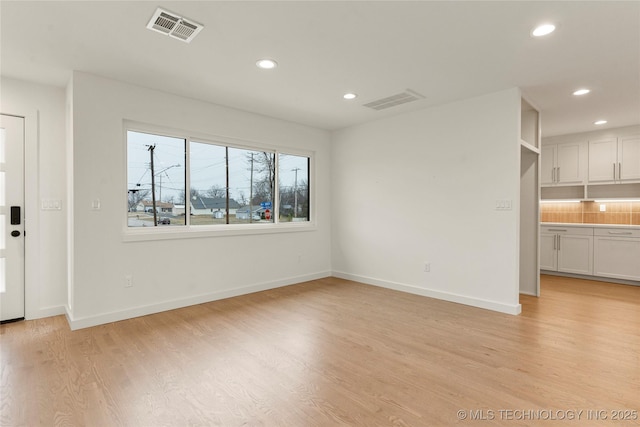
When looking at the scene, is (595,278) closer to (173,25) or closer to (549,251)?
(549,251)

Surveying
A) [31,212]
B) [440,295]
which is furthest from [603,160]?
[31,212]

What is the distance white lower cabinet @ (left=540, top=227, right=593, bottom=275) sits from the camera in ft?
18.9

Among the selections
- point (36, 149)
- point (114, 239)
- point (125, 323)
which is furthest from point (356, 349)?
point (36, 149)

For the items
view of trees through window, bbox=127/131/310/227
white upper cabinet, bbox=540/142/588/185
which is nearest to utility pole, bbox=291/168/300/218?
view of trees through window, bbox=127/131/310/227

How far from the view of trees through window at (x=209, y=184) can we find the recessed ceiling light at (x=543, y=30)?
12.2ft

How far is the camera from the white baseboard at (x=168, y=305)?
3.45 meters

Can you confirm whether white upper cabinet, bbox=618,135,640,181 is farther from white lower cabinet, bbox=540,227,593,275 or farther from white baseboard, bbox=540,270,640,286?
white baseboard, bbox=540,270,640,286

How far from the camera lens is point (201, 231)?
4.37 metres

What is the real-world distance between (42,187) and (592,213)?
8.61 meters

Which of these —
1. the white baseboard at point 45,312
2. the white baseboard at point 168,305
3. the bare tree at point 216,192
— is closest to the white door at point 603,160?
the white baseboard at point 168,305

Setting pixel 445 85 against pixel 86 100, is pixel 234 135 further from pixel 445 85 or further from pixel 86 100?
pixel 445 85

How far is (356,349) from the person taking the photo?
2938 millimetres

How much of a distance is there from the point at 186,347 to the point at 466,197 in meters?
3.70

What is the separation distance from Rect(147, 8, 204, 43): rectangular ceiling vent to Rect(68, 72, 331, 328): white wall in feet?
4.73
